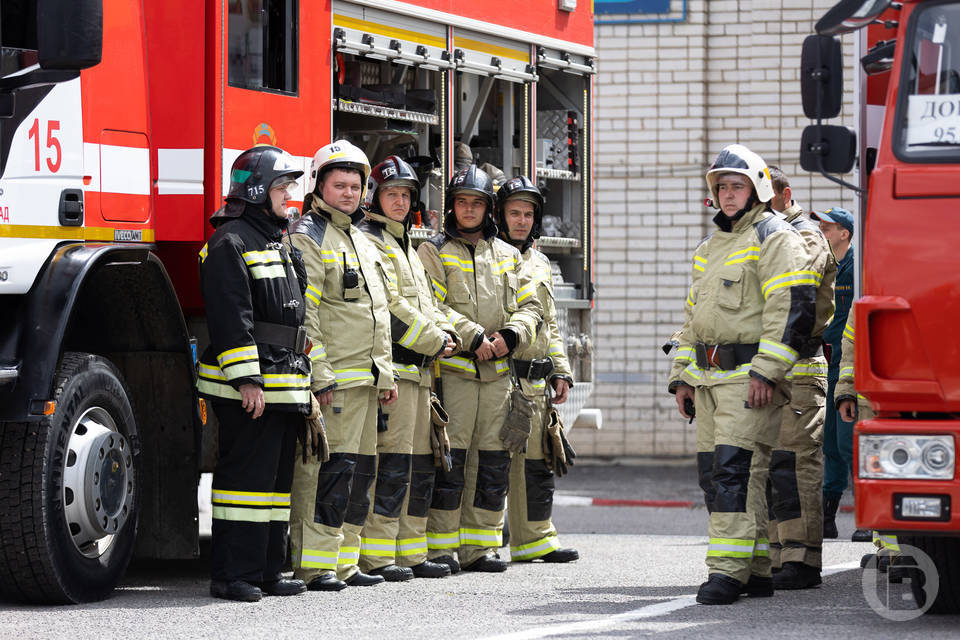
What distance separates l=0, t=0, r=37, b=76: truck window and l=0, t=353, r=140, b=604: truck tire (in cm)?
123

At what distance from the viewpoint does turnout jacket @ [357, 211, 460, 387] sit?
832cm

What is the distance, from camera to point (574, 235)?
10898 mm

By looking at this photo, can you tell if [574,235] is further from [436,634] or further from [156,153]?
[436,634]

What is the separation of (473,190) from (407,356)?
1.06 m

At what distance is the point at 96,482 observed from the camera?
712 cm

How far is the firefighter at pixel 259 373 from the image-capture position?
7.36 metres

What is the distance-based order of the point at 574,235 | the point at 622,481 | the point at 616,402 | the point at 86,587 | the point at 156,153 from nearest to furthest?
the point at 86,587 → the point at 156,153 → the point at 574,235 → the point at 622,481 → the point at 616,402

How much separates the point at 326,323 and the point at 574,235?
3.29 metres

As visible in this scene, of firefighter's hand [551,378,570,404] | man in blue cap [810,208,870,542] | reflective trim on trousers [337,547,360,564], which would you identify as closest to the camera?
reflective trim on trousers [337,547,360,564]

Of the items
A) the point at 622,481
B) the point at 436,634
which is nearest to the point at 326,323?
the point at 436,634

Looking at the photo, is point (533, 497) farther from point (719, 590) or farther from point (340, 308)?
point (719, 590)

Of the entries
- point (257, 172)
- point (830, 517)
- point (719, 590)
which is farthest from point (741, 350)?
point (830, 517)

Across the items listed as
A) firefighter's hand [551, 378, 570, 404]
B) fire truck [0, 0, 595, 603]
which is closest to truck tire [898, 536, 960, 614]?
firefighter's hand [551, 378, 570, 404]

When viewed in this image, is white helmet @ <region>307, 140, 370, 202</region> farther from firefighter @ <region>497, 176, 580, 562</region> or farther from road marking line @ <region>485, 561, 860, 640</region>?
road marking line @ <region>485, 561, 860, 640</region>
